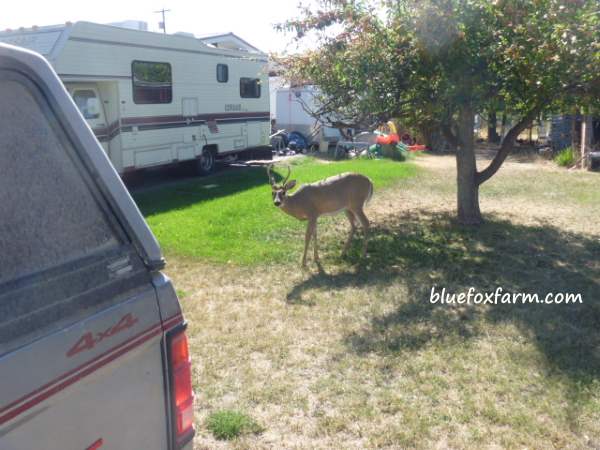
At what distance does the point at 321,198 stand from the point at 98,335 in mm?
5634

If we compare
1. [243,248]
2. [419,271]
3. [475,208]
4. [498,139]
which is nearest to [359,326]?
[419,271]

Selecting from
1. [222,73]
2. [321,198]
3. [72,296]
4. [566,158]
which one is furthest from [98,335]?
[566,158]

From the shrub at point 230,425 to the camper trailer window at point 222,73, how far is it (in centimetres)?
Result: 1194

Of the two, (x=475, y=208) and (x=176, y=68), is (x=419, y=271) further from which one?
(x=176, y=68)

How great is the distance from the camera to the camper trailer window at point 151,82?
478 inches

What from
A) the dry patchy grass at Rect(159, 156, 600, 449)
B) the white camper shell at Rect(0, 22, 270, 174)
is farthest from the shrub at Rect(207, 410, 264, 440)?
the white camper shell at Rect(0, 22, 270, 174)

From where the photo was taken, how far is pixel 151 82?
12.5 meters

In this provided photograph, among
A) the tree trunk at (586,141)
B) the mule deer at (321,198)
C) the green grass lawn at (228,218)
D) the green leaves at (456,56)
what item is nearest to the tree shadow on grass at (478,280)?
the mule deer at (321,198)

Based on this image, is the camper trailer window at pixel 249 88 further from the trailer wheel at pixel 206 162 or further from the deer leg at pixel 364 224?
the deer leg at pixel 364 224

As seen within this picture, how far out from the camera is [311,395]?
4.17m

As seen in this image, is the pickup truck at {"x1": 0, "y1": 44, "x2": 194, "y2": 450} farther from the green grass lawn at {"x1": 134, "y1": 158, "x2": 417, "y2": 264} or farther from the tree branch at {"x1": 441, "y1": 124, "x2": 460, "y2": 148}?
the tree branch at {"x1": 441, "y1": 124, "x2": 460, "y2": 148}

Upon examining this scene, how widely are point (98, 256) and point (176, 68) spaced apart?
1201cm

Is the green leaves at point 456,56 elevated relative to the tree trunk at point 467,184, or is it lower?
elevated

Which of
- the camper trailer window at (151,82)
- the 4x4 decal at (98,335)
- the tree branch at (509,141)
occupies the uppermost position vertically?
the camper trailer window at (151,82)
